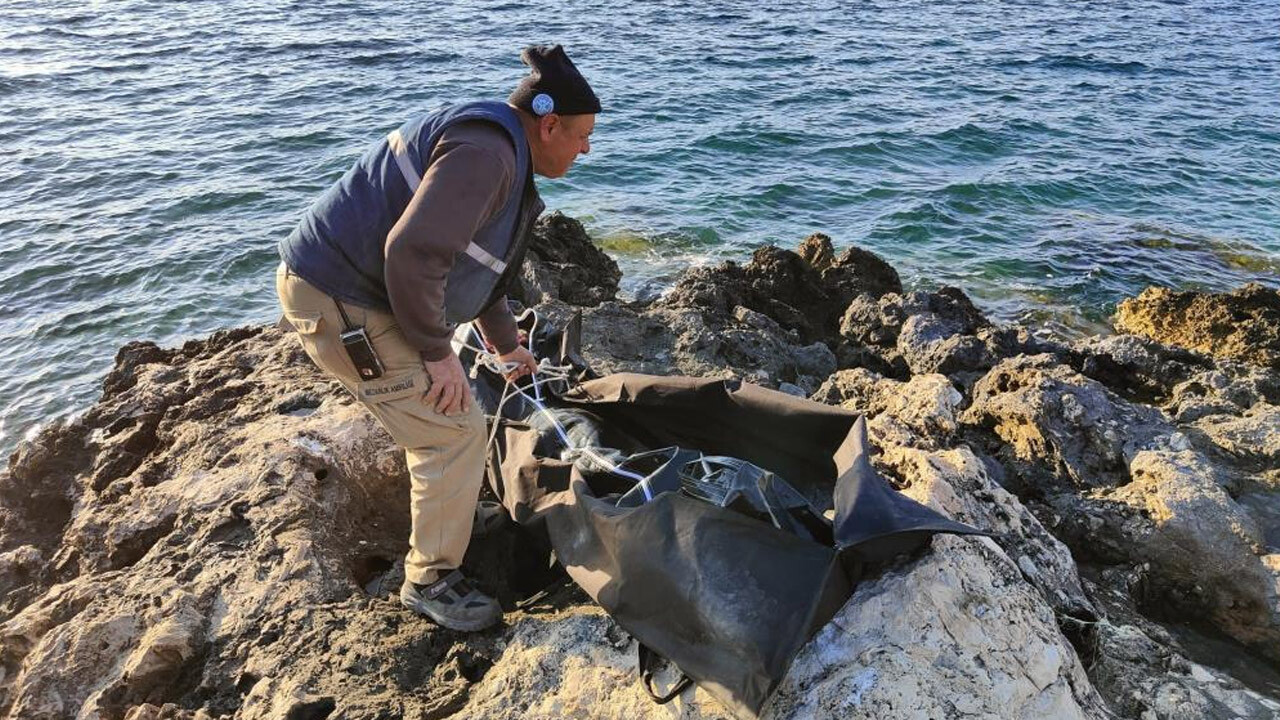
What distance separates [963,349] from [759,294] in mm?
1937

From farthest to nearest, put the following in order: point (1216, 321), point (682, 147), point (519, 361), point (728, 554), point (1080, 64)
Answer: point (1080, 64), point (682, 147), point (1216, 321), point (519, 361), point (728, 554)

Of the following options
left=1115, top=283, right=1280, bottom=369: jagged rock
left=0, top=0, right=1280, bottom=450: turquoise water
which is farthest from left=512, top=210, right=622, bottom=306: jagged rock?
left=1115, top=283, right=1280, bottom=369: jagged rock

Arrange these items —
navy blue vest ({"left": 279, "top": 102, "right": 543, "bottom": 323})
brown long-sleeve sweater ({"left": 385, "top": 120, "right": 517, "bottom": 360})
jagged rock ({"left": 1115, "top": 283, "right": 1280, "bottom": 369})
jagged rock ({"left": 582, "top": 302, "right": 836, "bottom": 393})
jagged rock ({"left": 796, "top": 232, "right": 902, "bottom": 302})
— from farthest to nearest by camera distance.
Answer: jagged rock ({"left": 796, "top": 232, "right": 902, "bottom": 302})
jagged rock ({"left": 1115, "top": 283, "right": 1280, "bottom": 369})
jagged rock ({"left": 582, "top": 302, "right": 836, "bottom": 393})
navy blue vest ({"left": 279, "top": 102, "right": 543, "bottom": 323})
brown long-sleeve sweater ({"left": 385, "top": 120, "right": 517, "bottom": 360})

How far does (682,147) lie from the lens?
1432cm

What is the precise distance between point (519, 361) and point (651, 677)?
6.12 feet

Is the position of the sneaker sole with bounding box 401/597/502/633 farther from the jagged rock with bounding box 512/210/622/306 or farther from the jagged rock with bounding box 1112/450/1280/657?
the jagged rock with bounding box 512/210/622/306

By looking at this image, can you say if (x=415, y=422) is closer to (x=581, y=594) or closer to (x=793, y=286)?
(x=581, y=594)

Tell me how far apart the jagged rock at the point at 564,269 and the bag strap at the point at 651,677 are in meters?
4.35

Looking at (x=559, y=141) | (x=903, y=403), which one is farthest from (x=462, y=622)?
(x=903, y=403)

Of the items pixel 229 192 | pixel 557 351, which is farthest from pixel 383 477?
pixel 229 192

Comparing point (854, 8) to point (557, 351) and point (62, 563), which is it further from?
point (62, 563)

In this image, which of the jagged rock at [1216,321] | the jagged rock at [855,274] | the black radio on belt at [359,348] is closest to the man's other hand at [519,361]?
the black radio on belt at [359,348]

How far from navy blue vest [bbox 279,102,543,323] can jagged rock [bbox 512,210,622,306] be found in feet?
12.1

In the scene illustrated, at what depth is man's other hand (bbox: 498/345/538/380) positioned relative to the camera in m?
4.25
